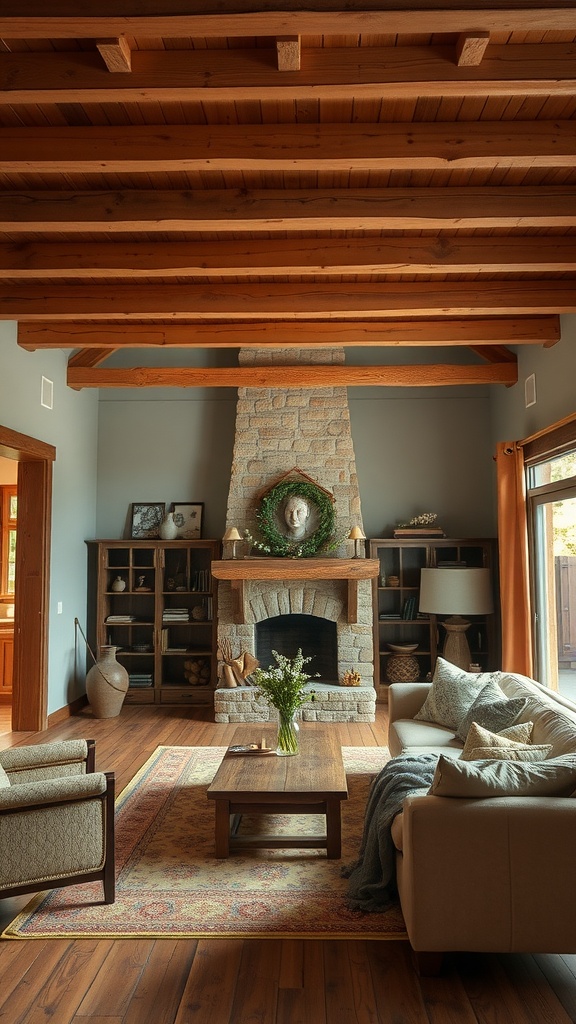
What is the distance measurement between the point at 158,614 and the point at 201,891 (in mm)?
4332

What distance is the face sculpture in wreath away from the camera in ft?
23.0

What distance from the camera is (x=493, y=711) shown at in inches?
149

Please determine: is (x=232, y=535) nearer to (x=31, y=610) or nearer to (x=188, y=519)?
(x=188, y=519)

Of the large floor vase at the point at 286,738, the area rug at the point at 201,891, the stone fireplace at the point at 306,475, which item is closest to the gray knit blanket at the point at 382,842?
the area rug at the point at 201,891

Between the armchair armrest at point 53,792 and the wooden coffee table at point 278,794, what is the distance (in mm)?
649

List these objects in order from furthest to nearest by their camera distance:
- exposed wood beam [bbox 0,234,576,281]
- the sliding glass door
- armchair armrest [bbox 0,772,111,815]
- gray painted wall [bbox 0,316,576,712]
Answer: gray painted wall [bbox 0,316,576,712]
the sliding glass door
exposed wood beam [bbox 0,234,576,281]
armchair armrest [bbox 0,772,111,815]

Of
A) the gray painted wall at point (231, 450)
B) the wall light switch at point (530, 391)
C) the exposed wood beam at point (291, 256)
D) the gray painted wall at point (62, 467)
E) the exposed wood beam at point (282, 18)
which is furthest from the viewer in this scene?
the gray painted wall at point (231, 450)

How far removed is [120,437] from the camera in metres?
7.88

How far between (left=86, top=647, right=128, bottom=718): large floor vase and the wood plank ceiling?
3.02 metres

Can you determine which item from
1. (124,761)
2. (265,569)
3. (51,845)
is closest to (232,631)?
(265,569)

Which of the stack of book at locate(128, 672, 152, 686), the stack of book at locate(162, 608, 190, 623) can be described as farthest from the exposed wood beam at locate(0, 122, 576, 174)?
the stack of book at locate(128, 672, 152, 686)

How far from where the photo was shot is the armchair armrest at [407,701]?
15.8ft

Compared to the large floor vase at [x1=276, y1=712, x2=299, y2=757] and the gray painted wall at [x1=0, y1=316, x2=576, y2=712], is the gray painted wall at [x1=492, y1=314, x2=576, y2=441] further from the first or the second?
the large floor vase at [x1=276, y1=712, x2=299, y2=757]

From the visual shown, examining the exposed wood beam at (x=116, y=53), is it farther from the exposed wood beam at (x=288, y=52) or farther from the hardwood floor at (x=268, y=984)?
the hardwood floor at (x=268, y=984)
